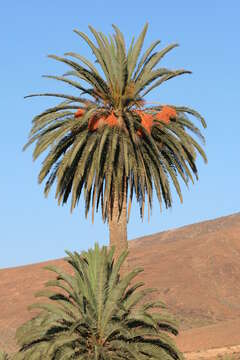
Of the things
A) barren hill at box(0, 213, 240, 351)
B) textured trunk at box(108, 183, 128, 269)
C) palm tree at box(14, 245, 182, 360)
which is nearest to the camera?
palm tree at box(14, 245, 182, 360)

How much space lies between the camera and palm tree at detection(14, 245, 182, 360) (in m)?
21.1

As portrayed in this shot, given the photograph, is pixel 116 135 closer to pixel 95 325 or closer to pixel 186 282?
pixel 95 325

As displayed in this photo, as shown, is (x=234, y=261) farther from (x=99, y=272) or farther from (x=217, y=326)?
(x=99, y=272)

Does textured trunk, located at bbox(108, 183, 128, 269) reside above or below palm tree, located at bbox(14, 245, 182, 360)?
above

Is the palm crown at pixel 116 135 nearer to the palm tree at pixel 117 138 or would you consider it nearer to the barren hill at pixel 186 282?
the palm tree at pixel 117 138

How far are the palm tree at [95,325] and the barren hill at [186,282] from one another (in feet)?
102

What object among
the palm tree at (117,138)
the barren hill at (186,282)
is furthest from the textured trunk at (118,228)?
the barren hill at (186,282)

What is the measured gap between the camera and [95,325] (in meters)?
21.4

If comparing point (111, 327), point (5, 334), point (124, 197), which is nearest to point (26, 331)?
point (111, 327)

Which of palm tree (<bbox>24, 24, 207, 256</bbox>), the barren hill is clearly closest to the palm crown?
palm tree (<bbox>24, 24, 207, 256</bbox>)

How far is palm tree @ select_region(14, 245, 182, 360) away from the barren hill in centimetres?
3094

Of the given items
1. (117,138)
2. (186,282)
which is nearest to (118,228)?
(117,138)

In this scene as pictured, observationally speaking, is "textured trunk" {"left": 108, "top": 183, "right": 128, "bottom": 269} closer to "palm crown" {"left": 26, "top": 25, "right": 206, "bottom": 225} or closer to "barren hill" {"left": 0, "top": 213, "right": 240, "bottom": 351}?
"palm crown" {"left": 26, "top": 25, "right": 206, "bottom": 225}

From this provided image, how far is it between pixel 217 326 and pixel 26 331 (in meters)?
36.9
